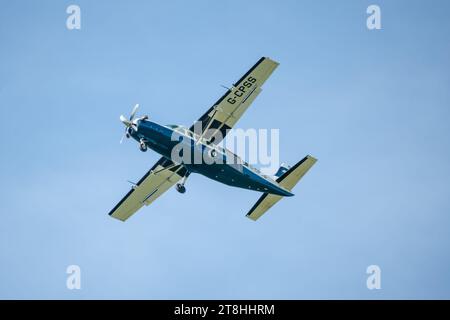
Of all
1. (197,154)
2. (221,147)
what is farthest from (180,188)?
(221,147)

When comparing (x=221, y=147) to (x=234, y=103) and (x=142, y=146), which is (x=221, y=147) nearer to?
(x=234, y=103)

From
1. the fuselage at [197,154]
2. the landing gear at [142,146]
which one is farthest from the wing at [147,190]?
the landing gear at [142,146]

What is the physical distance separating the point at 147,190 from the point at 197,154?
5832 mm

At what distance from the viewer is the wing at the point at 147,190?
4294cm

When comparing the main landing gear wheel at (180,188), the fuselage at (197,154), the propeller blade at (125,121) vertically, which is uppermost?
the propeller blade at (125,121)

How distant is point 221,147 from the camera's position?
129ft

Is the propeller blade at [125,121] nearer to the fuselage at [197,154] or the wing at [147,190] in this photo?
the fuselage at [197,154]

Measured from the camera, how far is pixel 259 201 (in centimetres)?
4144

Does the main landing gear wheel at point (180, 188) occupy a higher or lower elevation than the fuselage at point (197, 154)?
lower

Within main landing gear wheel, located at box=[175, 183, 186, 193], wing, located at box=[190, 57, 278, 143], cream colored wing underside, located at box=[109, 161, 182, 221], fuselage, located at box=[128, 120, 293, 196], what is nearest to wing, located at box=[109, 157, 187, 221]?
cream colored wing underside, located at box=[109, 161, 182, 221]

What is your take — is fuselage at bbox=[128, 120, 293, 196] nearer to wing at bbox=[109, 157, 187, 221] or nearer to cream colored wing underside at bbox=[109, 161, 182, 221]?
wing at bbox=[109, 157, 187, 221]

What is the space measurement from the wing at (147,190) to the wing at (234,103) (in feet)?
11.2
